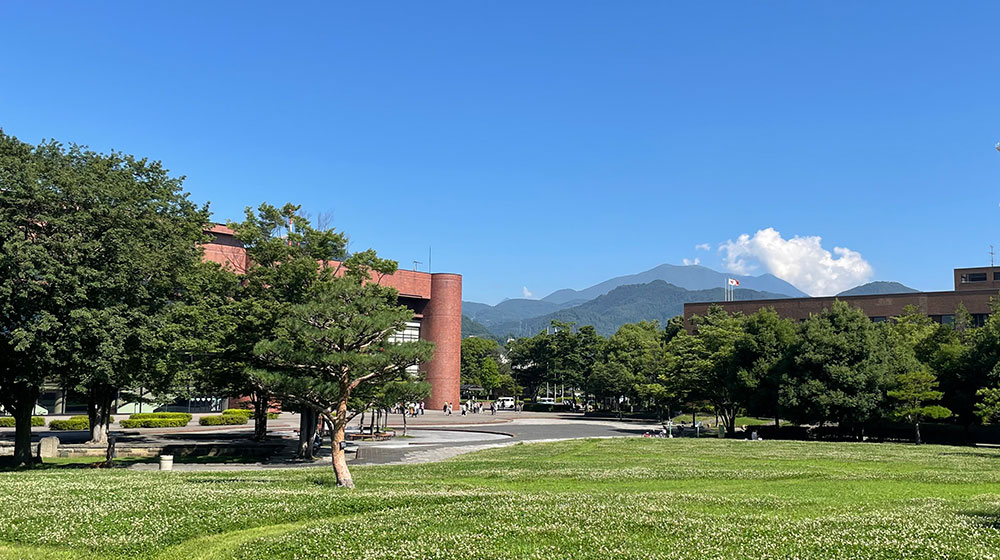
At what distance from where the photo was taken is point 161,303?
101 ft

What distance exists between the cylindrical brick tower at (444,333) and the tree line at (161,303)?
57122 mm

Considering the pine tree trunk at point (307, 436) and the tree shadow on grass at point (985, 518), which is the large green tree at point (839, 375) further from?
the tree shadow on grass at point (985, 518)

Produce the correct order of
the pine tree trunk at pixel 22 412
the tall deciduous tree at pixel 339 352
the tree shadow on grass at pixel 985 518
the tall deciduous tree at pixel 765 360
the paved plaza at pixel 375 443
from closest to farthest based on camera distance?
the tree shadow on grass at pixel 985 518
the tall deciduous tree at pixel 339 352
the pine tree trunk at pixel 22 412
the paved plaza at pixel 375 443
the tall deciduous tree at pixel 765 360

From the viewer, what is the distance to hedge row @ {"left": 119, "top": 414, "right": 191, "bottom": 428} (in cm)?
5919

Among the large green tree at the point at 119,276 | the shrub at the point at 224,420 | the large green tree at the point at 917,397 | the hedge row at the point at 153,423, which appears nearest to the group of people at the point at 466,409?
the shrub at the point at 224,420

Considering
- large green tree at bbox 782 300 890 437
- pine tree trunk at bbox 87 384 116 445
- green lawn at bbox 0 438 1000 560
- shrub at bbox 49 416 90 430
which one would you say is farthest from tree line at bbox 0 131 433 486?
large green tree at bbox 782 300 890 437

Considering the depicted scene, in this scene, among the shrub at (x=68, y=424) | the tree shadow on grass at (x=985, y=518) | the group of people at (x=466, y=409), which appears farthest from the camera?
the group of people at (x=466, y=409)

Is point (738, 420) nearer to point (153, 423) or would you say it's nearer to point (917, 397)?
point (917, 397)

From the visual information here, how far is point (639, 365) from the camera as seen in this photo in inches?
3371

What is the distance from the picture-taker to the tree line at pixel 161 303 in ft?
66.3

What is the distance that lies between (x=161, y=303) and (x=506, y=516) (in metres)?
22.0

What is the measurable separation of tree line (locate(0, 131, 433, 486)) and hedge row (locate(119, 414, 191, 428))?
26.6 metres

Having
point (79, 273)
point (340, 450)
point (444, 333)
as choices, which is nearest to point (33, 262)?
point (79, 273)

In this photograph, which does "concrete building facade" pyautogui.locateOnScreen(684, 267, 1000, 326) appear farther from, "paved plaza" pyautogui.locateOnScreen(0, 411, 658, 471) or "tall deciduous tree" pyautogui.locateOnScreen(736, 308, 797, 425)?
"paved plaza" pyautogui.locateOnScreen(0, 411, 658, 471)
